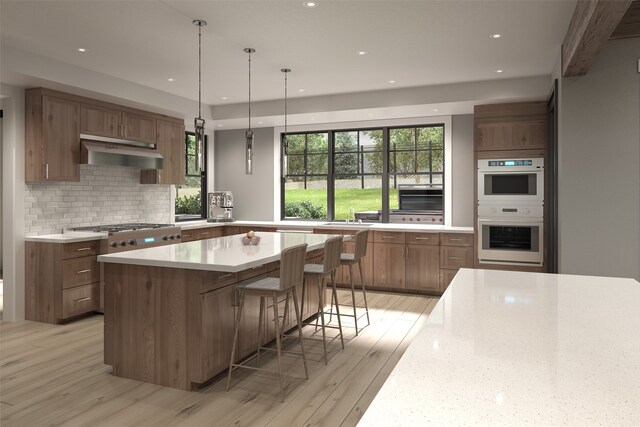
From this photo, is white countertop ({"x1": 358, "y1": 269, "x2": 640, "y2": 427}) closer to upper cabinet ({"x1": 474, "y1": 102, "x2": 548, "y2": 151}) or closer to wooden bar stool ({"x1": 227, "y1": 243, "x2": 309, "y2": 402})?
wooden bar stool ({"x1": 227, "y1": 243, "x2": 309, "y2": 402})

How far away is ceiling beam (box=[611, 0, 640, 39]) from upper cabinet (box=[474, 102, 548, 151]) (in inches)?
72.5

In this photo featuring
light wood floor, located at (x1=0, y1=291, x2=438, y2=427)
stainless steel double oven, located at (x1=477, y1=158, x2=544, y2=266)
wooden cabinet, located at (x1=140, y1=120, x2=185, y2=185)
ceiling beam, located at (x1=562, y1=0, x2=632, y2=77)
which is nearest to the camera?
ceiling beam, located at (x1=562, y1=0, x2=632, y2=77)

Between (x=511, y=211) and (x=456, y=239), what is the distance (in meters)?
0.76

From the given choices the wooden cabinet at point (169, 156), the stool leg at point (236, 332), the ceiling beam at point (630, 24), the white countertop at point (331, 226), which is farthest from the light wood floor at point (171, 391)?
the ceiling beam at point (630, 24)

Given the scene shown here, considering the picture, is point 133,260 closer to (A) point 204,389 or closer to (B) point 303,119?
(A) point 204,389

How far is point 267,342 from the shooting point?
13.1 ft

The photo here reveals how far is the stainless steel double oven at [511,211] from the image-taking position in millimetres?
5645

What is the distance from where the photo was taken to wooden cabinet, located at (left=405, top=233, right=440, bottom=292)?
6.16 m

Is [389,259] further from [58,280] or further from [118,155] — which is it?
[58,280]

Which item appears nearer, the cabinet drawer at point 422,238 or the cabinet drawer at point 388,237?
the cabinet drawer at point 422,238

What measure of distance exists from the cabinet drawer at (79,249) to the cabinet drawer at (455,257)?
13.9 ft

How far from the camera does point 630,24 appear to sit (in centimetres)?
359

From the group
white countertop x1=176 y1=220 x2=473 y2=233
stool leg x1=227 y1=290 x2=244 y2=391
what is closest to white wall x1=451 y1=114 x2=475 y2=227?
white countertop x1=176 y1=220 x2=473 y2=233

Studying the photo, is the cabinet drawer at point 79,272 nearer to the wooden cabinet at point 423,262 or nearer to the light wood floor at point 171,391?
the light wood floor at point 171,391
